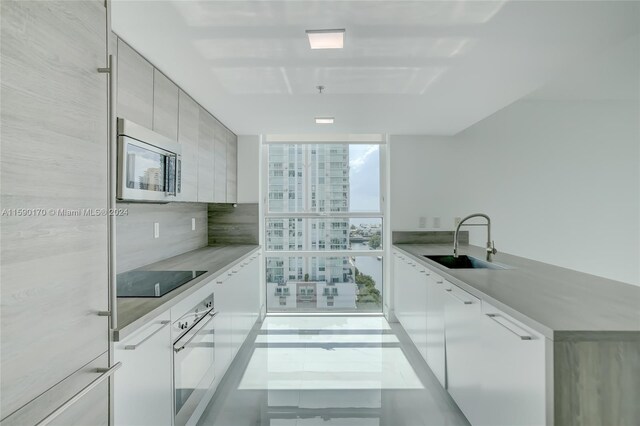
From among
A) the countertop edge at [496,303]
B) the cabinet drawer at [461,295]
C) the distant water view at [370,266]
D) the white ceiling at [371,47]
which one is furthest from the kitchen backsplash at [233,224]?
the cabinet drawer at [461,295]

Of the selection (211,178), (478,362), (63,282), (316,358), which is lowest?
(316,358)

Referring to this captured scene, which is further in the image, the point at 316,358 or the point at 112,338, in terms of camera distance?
the point at 316,358

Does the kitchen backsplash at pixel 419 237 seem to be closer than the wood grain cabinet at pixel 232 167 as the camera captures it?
No

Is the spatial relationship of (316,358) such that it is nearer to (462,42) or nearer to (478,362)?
(478,362)

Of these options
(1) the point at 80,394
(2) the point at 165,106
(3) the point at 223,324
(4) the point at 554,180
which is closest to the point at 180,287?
(3) the point at 223,324

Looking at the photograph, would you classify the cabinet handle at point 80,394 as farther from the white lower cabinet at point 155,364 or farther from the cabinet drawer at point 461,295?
the cabinet drawer at point 461,295

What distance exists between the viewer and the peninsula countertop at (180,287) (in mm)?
1368

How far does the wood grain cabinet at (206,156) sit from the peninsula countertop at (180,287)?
519mm

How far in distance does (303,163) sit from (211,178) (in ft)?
4.94

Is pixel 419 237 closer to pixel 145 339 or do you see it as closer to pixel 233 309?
pixel 233 309

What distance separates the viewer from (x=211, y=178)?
3.26 m

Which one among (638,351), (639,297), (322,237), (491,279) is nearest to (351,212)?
(322,237)

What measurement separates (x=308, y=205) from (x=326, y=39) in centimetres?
288

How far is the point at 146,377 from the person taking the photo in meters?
1.48
